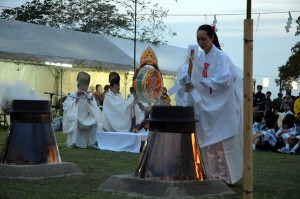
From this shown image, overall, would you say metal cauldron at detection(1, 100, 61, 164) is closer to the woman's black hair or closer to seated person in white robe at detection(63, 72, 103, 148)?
the woman's black hair

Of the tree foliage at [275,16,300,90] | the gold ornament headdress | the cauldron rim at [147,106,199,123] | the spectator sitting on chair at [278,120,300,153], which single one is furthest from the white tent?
the tree foliage at [275,16,300,90]

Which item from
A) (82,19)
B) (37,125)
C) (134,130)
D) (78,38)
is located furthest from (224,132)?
(82,19)

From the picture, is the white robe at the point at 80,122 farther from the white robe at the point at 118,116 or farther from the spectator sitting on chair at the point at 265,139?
the spectator sitting on chair at the point at 265,139

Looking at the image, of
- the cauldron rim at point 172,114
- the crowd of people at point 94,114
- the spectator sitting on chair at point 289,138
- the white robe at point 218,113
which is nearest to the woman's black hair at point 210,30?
the white robe at point 218,113

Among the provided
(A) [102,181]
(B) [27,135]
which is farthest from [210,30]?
(B) [27,135]

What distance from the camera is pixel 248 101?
5.01 m

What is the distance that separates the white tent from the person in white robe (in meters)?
12.6

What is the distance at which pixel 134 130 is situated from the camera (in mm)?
15172

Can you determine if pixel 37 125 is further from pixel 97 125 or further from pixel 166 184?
pixel 97 125

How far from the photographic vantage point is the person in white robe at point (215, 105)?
25.8 feet

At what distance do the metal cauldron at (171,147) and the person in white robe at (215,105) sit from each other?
831 millimetres

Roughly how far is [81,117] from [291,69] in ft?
130

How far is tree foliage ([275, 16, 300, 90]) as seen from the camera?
5147 centimetres

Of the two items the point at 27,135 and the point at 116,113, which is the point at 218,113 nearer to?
the point at 27,135
